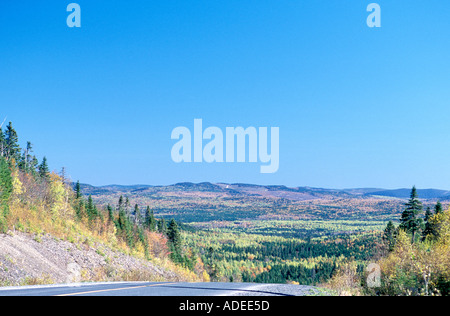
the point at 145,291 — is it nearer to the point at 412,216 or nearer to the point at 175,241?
the point at 412,216

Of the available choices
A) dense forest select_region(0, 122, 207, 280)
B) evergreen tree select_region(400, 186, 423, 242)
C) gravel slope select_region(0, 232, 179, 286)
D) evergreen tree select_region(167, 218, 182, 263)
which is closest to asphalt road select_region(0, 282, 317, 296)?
gravel slope select_region(0, 232, 179, 286)

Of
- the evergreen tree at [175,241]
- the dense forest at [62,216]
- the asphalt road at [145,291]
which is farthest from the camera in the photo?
the evergreen tree at [175,241]

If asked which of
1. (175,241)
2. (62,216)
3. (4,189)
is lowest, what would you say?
(175,241)

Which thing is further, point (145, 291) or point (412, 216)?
point (412, 216)

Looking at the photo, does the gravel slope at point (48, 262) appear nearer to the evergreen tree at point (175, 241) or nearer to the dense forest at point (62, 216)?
the dense forest at point (62, 216)

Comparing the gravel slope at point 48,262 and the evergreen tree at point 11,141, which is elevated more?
the evergreen tree at point 11,141

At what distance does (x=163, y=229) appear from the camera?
108m

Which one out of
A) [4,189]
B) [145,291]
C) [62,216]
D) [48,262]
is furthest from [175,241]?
[145,291]

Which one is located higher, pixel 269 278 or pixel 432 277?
pixel 432 277

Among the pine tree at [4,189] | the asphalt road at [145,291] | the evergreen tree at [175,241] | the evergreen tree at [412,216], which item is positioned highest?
the pine tree at [4,189]

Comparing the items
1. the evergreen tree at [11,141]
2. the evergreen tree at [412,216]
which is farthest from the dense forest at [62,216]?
the evergreen tree at [412,216]
